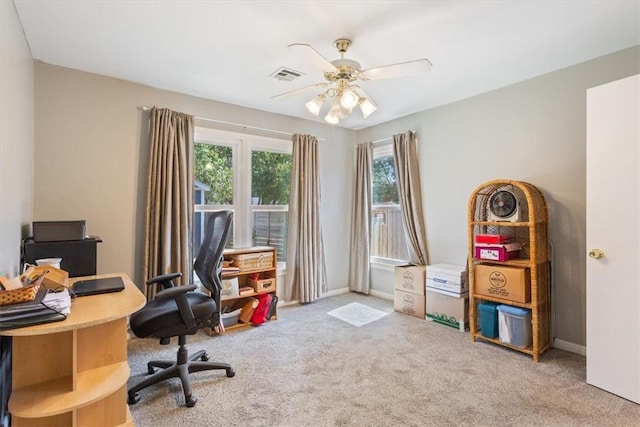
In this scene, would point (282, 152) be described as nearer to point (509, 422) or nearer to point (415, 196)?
point (415, 196)

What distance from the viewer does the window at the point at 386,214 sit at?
4391 mm

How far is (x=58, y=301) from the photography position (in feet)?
4.62

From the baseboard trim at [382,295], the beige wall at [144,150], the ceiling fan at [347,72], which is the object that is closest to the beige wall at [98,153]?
the beige wall at [144,150]

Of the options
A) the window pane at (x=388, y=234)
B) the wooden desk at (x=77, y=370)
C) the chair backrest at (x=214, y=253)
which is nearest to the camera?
the wooden desk at (x=77, y=370)

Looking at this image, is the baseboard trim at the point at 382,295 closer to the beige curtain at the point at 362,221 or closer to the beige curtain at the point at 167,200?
the beige curtain at the point at 362,221

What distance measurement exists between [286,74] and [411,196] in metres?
2.04

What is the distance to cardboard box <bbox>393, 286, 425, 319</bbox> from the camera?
368cm

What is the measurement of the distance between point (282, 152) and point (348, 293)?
7.23 ft

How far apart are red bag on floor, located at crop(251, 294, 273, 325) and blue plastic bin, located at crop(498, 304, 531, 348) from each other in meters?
2.24

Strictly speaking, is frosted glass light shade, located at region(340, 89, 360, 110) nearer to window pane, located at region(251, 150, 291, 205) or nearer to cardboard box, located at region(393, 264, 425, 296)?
window pane, located at region(251, 150, 291, 205)

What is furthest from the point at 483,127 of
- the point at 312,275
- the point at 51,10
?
the point at 51,10

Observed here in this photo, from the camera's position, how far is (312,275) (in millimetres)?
4215

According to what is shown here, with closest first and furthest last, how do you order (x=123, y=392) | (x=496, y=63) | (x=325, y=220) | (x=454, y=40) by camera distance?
(x=123, y=392), (x=454, y=40), (x=496, y=63), (x=325, y=220)

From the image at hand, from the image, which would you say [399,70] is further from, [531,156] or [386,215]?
[386,215]
